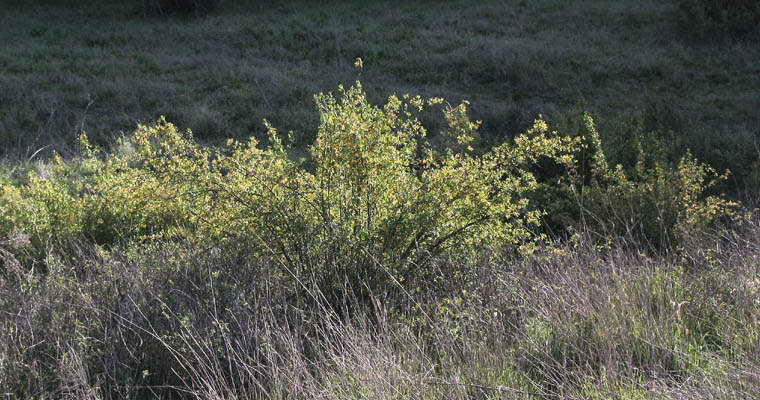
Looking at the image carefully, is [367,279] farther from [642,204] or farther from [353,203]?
[642,204]

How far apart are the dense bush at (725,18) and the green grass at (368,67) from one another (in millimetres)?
485

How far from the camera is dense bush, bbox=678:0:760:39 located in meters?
14.9

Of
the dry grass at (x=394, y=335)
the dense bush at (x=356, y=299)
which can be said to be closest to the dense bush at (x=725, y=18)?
the dense bush at (x=356, y=299)

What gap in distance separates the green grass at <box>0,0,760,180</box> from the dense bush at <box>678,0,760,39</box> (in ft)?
1.59

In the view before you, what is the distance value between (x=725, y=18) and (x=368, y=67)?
8146mm

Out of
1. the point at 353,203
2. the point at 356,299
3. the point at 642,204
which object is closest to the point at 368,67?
the point at 642,204

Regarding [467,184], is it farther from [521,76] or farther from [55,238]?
[521,76]

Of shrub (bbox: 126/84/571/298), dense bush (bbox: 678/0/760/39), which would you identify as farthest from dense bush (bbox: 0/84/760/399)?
dense bush (bbox: 678/0/760/39)

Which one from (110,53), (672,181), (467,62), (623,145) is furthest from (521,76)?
(110,53)

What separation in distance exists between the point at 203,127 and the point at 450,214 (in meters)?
7.18

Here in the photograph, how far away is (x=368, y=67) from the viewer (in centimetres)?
1406

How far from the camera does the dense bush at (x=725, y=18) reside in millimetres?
14875

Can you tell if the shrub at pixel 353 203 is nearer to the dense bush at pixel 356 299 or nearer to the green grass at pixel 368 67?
the dense bush at pixel 356 299

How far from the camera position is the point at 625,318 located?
327 cm
